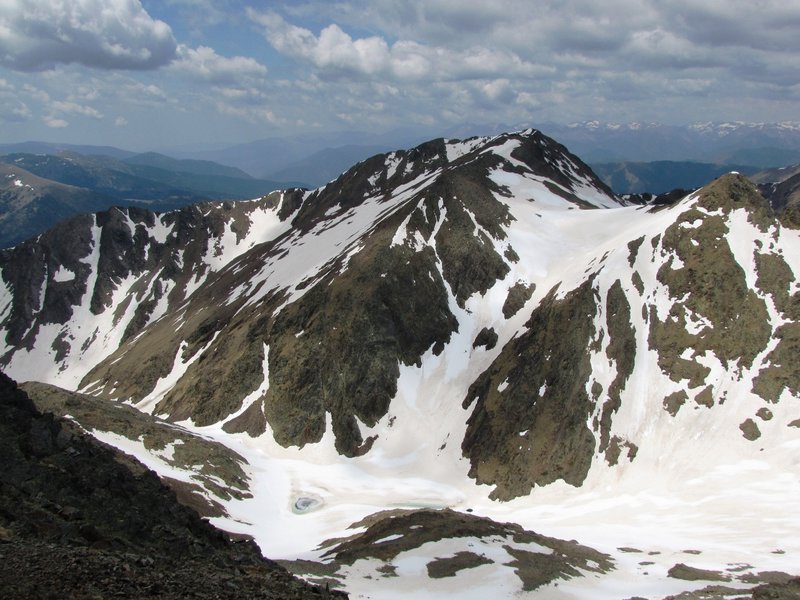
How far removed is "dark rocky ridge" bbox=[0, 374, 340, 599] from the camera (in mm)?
17469

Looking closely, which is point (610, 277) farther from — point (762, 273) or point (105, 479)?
point (105, 479)

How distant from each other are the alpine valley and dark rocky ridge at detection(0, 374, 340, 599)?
1290 centimetres

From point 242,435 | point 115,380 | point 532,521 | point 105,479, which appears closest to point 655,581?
point 532,521

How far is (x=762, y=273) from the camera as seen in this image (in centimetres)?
8925

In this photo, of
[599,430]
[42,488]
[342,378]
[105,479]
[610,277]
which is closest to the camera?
[42,488]

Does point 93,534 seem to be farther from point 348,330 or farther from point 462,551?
point 348,330

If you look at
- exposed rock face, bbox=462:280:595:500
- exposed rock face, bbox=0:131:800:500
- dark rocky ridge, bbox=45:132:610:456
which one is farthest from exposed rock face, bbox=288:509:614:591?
dark rocky ridge, bbox=45:132:610:456

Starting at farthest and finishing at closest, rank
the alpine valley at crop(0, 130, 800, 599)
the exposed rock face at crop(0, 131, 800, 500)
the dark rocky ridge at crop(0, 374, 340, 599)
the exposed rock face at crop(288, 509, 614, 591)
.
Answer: the exposed rock face at crop(0, 131, 800, 500)
the alpine valley at crop(0, 130, 800, 599)
the exposed rock face at crop(288, 509, 614, 591)
the dark rocky ridge at crop(0, 374, 340, 599)

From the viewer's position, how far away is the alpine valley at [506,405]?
166 feet

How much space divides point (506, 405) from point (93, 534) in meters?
80.7

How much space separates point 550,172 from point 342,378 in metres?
104

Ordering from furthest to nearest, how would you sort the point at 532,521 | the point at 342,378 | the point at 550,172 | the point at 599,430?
1. the point at 550,172
2. the point at 342,378
3. the point at 599,430
4. the point at 532,521

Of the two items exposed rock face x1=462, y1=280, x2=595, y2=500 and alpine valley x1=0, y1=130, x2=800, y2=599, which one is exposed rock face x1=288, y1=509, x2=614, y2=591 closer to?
alpine valley x1=0, y1=130, x2=800, y2=599

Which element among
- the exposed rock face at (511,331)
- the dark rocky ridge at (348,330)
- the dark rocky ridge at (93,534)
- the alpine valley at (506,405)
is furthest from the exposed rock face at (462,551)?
the dark rocky ridge at (348,330)
